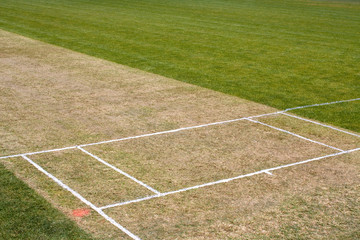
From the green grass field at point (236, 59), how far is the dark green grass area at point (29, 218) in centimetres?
1

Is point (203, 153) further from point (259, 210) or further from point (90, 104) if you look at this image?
point (90, 104)

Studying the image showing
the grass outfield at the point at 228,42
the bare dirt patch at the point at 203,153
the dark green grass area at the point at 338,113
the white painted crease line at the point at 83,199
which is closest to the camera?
the white painted crease line at the point at 83,199

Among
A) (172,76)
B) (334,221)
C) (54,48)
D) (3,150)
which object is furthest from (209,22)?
(334,221)

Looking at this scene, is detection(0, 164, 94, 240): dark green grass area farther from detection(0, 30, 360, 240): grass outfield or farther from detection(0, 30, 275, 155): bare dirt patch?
detection(0, 30, 275, 155): bare dirt patch

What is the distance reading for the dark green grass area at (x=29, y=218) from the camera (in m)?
6.47

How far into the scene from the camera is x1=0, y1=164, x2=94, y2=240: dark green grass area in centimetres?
647

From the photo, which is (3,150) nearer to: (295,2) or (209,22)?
(209,22)

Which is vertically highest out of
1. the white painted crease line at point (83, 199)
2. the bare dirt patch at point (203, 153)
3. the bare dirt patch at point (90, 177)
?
the bare dirt patch at point (203, 153)

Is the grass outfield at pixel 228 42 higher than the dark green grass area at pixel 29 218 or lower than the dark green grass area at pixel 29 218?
higher

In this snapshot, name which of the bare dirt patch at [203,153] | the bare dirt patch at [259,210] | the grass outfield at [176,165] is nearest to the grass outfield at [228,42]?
the grass outfield at [176,165]

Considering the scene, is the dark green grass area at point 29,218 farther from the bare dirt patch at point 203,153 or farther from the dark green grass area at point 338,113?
the dark green grass area at point 338,113

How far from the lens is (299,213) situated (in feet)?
23.8

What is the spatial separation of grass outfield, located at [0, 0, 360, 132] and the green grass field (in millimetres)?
49

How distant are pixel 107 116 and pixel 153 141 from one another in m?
2.02
